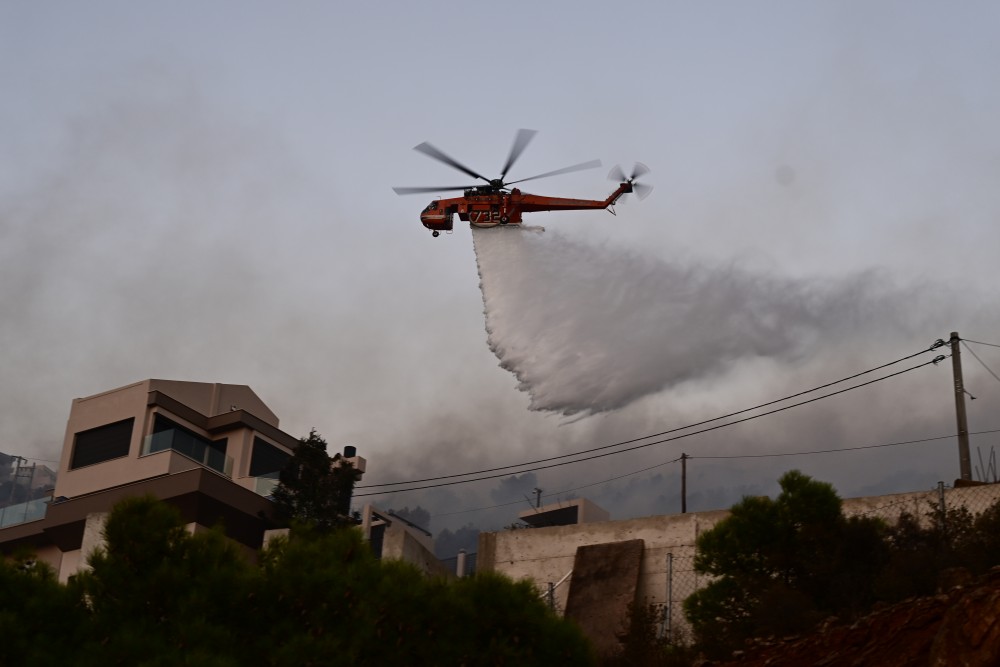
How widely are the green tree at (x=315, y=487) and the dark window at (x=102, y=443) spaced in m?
6.31

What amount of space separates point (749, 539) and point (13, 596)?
12604 mm

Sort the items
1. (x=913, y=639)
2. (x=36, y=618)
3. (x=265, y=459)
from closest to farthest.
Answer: (x=913, y=639) < (x=36, y=618) < (x=265, y=459)

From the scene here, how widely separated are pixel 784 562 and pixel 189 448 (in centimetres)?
2897

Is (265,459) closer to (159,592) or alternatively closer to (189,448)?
(189,448)

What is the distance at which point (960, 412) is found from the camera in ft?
94.6

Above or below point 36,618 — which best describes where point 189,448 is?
above

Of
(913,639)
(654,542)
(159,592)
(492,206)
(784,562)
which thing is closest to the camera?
(913,639)

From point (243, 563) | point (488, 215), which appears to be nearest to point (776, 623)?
point (243, 563)

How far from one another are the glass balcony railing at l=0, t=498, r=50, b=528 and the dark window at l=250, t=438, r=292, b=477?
8290mm

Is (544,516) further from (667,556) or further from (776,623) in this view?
(776,623)

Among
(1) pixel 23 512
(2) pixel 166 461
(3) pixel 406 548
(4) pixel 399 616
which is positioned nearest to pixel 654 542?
(3) pixel 406 548

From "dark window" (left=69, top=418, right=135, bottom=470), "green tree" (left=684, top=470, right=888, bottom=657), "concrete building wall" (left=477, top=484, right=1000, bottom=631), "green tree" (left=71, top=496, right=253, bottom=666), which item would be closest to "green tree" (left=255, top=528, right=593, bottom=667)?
"green tree" (left=71, top=496, right=253, bottom=666)

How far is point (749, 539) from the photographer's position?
21.9 metres

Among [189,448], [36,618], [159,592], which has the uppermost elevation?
[189,448]
